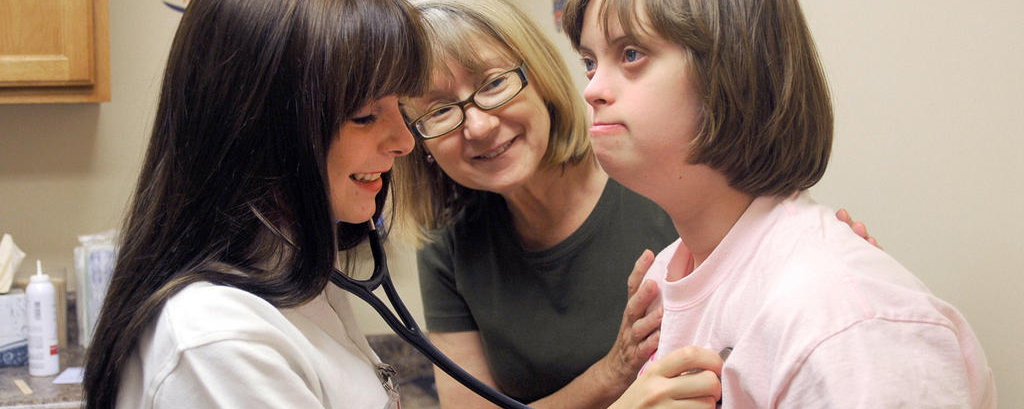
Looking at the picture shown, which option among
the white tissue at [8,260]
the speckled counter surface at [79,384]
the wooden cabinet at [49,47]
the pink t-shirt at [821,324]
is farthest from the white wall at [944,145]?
the white tissue at [8,260]

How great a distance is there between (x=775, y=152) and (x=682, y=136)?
96 mm

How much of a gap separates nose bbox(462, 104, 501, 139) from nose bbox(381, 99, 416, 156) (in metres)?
0.35

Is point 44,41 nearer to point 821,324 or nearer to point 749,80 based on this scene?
point 749,80

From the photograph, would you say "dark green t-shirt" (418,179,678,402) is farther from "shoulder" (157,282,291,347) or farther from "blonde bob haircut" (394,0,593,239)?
"shoulder" (157,282,291,347)

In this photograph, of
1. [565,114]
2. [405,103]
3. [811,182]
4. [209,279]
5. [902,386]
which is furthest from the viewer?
[565,114]

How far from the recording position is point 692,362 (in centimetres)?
83

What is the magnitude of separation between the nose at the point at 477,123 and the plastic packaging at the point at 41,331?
1.40 m

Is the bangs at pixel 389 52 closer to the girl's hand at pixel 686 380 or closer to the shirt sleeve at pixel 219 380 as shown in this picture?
the shirt sleeve at pixel 219 380

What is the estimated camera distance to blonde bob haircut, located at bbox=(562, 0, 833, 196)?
0.82 m

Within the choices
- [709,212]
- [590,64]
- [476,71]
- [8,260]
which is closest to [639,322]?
[709,212]

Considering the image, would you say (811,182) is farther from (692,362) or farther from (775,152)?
(692,362)

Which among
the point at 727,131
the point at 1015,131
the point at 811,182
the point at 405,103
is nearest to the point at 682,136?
the point at 727,131

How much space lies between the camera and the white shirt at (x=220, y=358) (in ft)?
2.40

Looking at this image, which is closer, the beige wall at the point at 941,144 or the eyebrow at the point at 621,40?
the eyebrow at the point at 621,40
